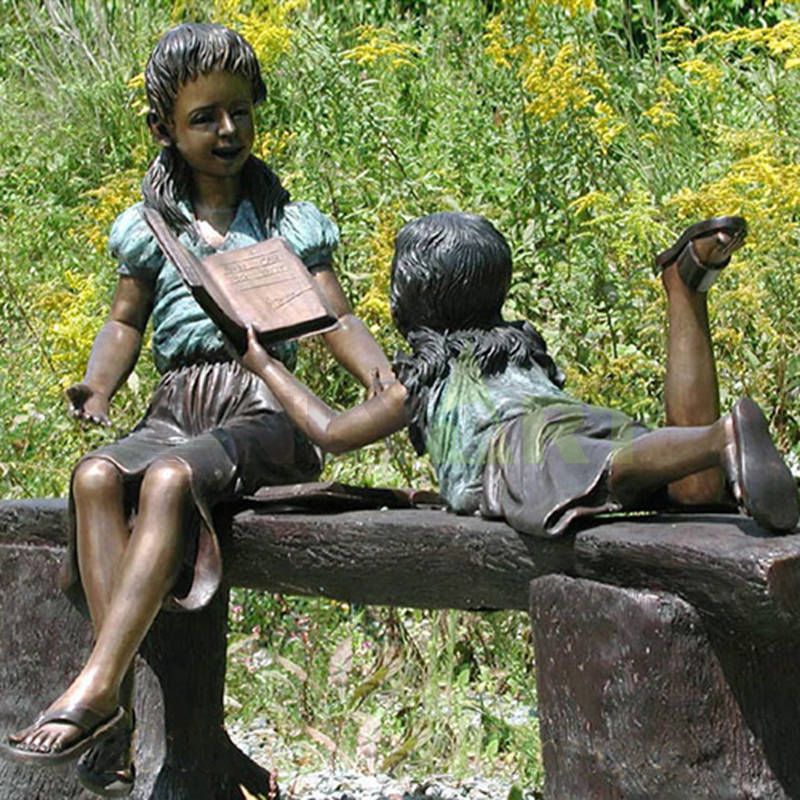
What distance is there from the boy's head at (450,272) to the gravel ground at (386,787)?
1584 mm

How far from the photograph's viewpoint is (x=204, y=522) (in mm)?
4070

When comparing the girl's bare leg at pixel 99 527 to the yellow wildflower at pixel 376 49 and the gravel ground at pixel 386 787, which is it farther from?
the yellow wildflower at pixel 376 49

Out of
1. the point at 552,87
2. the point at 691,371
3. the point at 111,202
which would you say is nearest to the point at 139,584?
the point at 691,371

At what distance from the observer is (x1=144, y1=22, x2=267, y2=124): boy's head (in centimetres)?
423

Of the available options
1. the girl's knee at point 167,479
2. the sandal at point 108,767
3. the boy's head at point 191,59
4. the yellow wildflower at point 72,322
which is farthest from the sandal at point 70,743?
the yellow wildflower at point 72,322

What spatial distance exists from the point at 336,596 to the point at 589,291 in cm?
207

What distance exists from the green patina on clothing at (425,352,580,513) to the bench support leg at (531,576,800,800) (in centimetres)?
43

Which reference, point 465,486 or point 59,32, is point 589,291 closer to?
point 465,486

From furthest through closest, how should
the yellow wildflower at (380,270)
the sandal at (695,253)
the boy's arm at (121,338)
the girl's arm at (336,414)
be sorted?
the yellow wildflower at (380,270) → the boy's arm at (121,338) → the girl's arm at (336,414) → the sandal at (695,253)

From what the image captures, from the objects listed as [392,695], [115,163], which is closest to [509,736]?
[392,695]

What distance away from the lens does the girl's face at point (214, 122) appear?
427 cm

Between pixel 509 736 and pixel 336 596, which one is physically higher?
pixel 336 596

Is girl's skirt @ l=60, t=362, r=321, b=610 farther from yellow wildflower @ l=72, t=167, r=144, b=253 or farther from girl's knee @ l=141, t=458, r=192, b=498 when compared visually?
yellow wildflower @ l=72, t=167, r=144, b=253

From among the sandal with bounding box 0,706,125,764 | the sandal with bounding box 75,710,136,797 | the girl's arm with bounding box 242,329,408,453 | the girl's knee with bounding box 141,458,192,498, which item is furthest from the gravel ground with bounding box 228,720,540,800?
the girl's arm with bounding box 242,329,408,453
